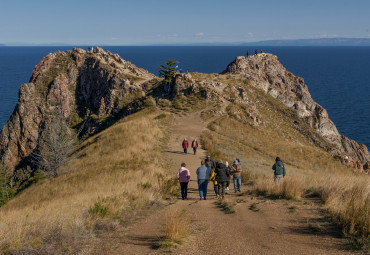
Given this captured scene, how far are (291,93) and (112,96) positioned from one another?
1668 inches

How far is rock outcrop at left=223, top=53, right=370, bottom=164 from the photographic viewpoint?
5703 cm

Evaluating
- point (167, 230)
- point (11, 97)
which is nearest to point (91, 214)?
point (167, 230)

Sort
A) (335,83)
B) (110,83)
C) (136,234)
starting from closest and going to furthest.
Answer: (136,234), (110,83), (335,83)

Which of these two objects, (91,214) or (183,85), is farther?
(183,85)

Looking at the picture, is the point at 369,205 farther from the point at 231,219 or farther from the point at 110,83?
the point at 110,83

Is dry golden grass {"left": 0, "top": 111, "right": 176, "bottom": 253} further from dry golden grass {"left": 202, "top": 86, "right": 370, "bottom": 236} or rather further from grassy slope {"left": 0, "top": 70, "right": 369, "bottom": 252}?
dry golden grass {"left": 202, "top": 86, "right": 370, "bottom": 236}

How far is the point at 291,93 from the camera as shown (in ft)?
220

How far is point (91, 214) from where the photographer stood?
10.0m

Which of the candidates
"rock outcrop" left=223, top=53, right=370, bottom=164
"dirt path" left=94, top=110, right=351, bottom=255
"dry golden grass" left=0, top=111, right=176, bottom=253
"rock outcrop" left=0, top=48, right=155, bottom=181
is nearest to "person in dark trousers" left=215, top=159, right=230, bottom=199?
"dirt path" left=94, top=110, right=351, bottom=255

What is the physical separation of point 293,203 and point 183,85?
133ft

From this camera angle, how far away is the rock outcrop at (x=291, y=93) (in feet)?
187

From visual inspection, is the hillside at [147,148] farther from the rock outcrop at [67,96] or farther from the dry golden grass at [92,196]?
the rock outcrop at [67,96]

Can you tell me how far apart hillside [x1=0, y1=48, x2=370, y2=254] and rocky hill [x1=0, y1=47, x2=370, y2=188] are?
282 mm

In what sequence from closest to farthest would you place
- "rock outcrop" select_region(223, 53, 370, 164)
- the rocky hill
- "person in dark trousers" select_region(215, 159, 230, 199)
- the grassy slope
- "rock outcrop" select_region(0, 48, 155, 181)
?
the grassy slope < "person in dark trousers" select_region(215, 159, 230, 199) < the rocky hill < "rock outcrop" select_region(223, 53, 370, 164) < "rock outcrop" select_region(0, 48, 155, 181)
